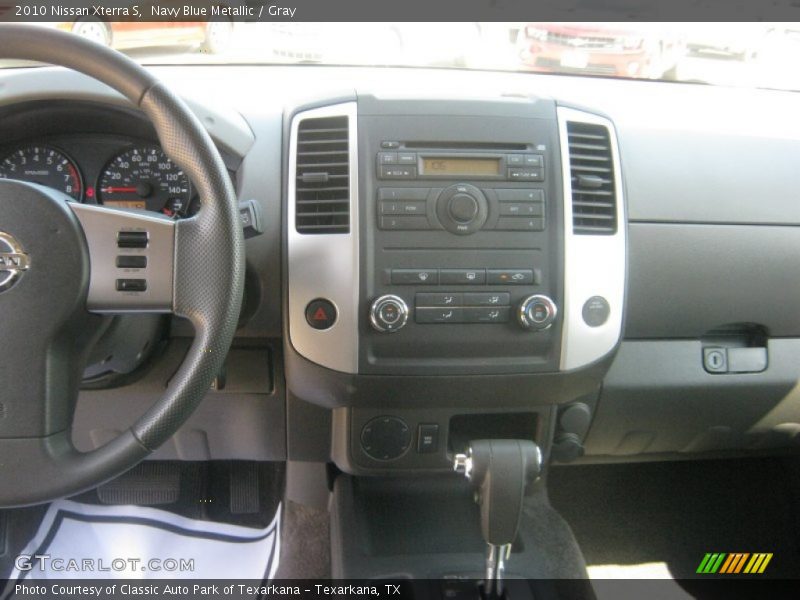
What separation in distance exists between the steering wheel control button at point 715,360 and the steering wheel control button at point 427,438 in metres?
0.61

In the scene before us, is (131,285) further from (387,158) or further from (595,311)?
(595,311)

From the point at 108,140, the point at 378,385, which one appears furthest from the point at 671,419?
the point at 108,140

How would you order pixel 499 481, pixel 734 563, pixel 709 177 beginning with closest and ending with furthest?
pixel 499 481
pixel 709 177
pixel 734 563

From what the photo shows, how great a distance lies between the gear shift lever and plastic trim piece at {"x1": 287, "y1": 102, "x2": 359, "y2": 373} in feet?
0.83

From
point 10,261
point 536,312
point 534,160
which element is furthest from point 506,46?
point 10,261

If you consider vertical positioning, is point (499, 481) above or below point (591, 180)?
below

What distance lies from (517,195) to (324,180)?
33 centimetres

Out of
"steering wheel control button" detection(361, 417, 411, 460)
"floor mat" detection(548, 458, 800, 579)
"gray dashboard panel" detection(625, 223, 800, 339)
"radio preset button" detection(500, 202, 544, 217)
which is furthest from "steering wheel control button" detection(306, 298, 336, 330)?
"floor mat" detection(548, 458, 800, 579)

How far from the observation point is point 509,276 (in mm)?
1179

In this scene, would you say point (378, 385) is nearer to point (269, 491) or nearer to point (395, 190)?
point (395, 190)

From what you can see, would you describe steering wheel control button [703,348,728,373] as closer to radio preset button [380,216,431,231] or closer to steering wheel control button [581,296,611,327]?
steering wheel control button [581,296,611,327]

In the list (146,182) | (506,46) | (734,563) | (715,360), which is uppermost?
(506,46)

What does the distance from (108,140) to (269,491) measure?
36.2 inches

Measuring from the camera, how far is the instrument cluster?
1.20m
